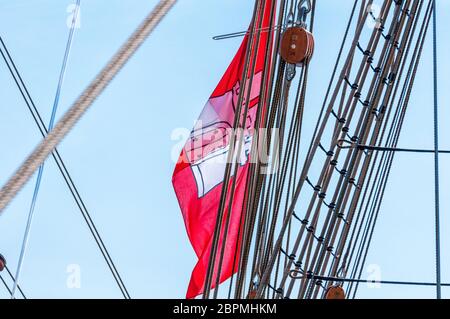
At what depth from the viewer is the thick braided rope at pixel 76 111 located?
4.73 ft

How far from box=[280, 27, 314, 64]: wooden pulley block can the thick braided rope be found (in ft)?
10.7

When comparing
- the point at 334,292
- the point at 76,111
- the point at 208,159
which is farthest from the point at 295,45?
the point at 76,111

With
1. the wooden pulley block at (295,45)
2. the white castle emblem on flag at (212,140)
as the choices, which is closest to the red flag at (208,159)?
the white castle emblem on flag at (212,140)

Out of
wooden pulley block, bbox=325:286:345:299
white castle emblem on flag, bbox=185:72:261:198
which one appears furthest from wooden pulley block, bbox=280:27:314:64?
white castle emblem on flag, bbox=185:72:261:198

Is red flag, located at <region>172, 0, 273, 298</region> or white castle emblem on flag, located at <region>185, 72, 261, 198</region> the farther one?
white castle emblem on flag, located at <region>185, 72, 261, 198</region>

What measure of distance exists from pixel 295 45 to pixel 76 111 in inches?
140

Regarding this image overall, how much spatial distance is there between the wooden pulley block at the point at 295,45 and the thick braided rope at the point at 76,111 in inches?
128

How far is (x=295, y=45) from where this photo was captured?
4.99 m

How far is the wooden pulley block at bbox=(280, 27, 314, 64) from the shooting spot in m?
4.96

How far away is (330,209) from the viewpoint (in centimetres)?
468

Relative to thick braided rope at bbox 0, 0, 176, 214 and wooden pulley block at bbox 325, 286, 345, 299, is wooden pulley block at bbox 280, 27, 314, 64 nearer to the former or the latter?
wooden pulley block at bbox 325, 286, 345, 299

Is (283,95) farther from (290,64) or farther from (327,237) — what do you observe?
(327,237)

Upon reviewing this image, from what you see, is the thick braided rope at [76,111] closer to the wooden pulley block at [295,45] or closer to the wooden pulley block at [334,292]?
the wooden pulley block at [295,45]
